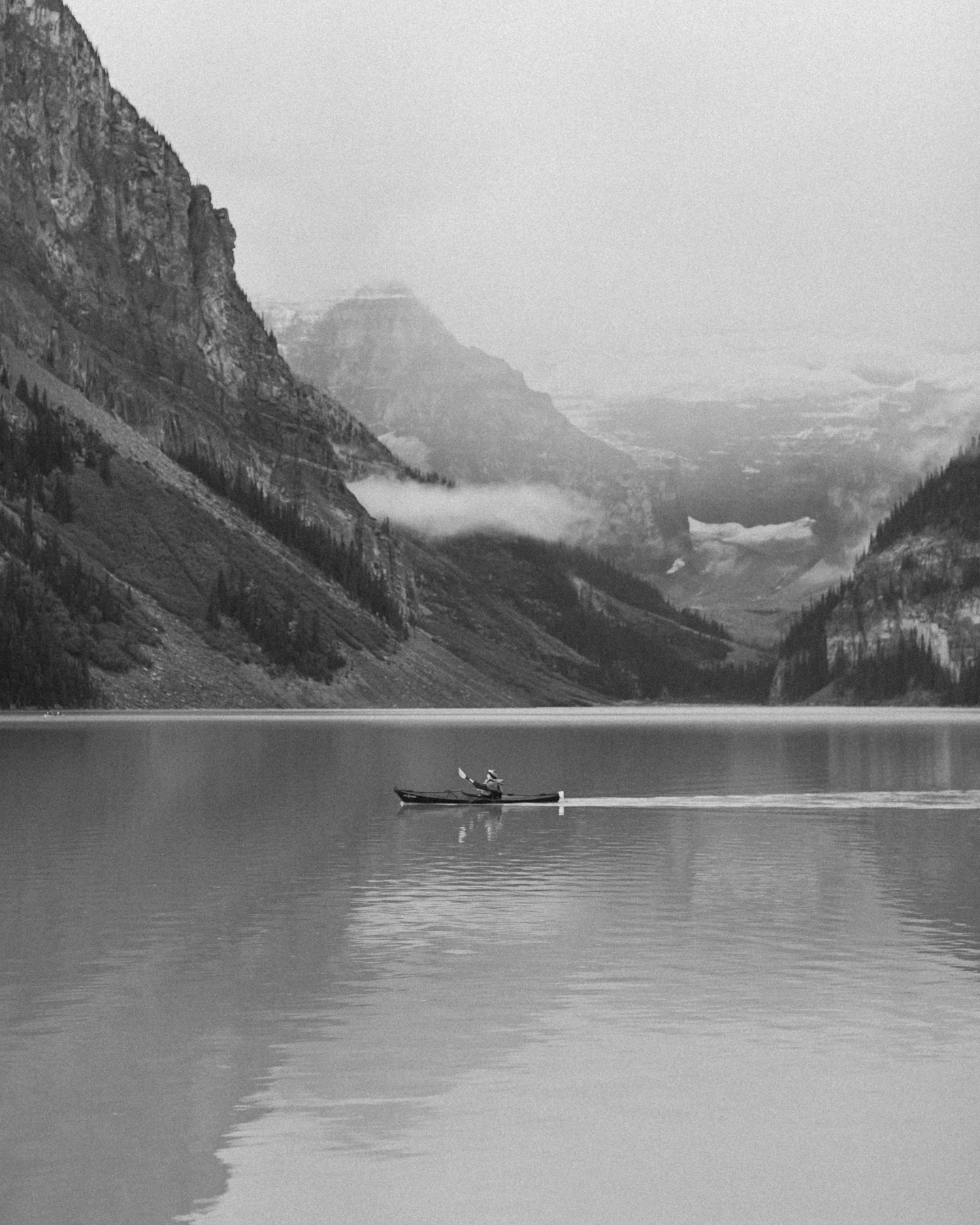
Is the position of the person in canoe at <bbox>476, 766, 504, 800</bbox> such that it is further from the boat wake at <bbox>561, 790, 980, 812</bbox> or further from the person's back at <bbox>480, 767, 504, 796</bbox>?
the boat wake at <bbox>561, 790, 980, 812</bbox>

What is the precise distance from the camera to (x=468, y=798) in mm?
90375

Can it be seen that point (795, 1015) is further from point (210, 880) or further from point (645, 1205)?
point (210, 880)

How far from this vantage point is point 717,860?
218ft

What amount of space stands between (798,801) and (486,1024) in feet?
204

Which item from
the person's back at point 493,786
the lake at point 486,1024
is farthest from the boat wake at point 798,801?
the lake at point 486,1024

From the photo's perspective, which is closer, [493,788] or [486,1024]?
[486,1024]

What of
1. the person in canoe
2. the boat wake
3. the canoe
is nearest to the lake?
the canoe

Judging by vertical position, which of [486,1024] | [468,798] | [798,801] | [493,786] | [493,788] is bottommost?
[486,1024]

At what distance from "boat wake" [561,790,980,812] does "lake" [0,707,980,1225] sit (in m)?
12.6

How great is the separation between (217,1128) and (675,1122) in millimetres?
7663

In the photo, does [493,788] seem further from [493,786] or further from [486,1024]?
[486,1024]

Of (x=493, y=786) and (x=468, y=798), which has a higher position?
(x=493, y=786)

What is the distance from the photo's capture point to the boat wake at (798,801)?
92375 millimetres

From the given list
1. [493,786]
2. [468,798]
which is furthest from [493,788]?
[468,798]
